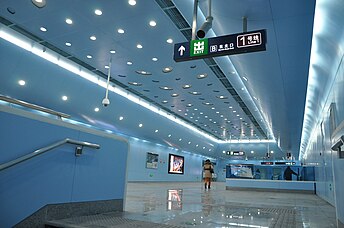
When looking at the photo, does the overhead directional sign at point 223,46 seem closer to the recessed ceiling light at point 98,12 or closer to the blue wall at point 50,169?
the blue wall at point 50,169

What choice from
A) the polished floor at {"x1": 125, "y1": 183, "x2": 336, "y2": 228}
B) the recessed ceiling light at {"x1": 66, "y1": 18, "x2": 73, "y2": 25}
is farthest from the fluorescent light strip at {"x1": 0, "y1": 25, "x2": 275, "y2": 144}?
the polished floor at {"x1": 125, "y1": 183, "x2": 336, "y2": 228}

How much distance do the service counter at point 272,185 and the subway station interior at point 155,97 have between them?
71 mm

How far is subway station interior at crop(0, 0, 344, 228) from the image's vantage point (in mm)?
2756

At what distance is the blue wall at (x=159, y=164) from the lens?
73.7 ft

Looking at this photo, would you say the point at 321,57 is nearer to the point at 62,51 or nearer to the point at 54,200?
the point at 54,200

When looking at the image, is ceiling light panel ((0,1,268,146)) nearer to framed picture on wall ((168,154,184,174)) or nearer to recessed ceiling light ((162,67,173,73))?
recessed ceiling light ((162,67,173,73))

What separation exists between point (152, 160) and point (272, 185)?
13.8 meters

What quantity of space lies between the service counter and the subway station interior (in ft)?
0.23

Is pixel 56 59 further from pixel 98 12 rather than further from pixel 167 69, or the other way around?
pixel 167 69

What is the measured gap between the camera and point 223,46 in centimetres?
473

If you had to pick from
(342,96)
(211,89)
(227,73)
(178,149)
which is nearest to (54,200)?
(342,96)

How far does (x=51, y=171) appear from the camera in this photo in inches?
108

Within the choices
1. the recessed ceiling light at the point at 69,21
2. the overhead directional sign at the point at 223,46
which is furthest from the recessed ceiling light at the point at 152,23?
the overhead directional sign at the point at 223,46

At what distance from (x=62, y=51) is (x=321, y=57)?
8950 millimetres
